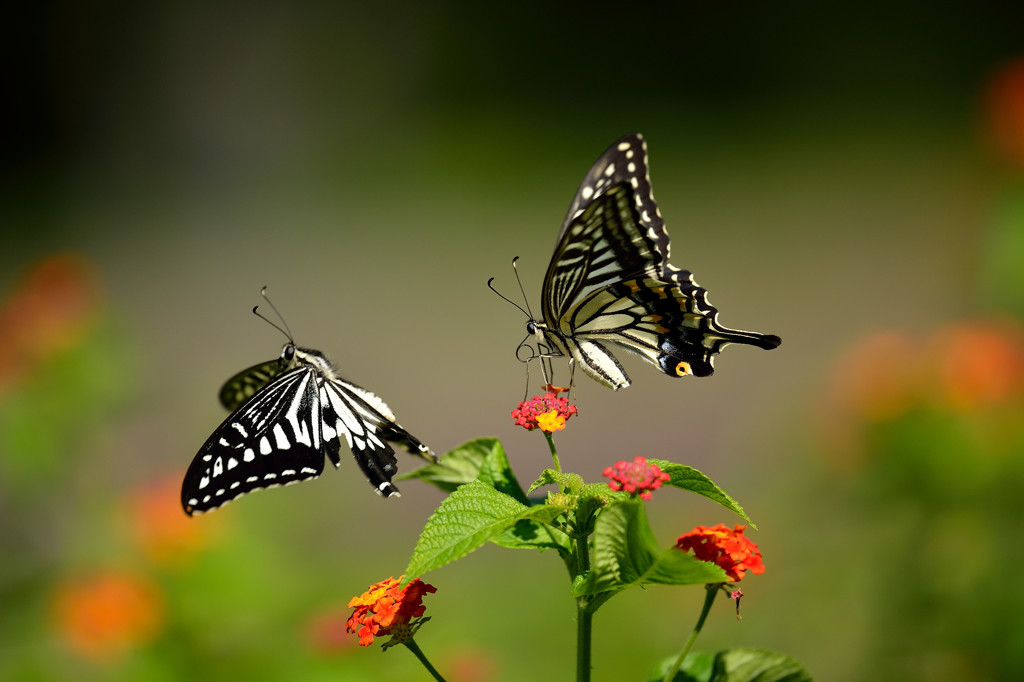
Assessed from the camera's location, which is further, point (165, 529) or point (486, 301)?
point (486, 301)

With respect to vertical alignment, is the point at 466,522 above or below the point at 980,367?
above

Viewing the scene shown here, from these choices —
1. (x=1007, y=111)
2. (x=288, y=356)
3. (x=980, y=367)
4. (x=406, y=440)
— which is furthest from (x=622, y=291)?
(x=1007, y=111)

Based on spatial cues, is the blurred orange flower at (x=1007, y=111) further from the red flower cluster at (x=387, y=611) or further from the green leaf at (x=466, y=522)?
the red flower cluster at (x=387, y=611)

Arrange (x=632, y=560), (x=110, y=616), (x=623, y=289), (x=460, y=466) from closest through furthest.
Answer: (x=632, y=560)
(x=460, y=466)
(x=623, y=289)
(x=110, y=616)

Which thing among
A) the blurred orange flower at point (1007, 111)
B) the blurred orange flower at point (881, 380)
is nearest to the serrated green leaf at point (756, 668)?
the blurred orange flower at point (881, 380)

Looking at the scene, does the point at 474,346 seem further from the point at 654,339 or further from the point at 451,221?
the point at 654,339

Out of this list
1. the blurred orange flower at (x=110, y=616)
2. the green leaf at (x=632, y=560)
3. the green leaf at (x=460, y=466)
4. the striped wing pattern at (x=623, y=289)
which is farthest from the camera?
the blurred orange flower at (x=110, y=616)

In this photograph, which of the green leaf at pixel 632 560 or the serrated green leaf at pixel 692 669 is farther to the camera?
the serrated green leaf at pixel 692 669

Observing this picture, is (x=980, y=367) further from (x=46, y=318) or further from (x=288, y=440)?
(x=46, y=318)
